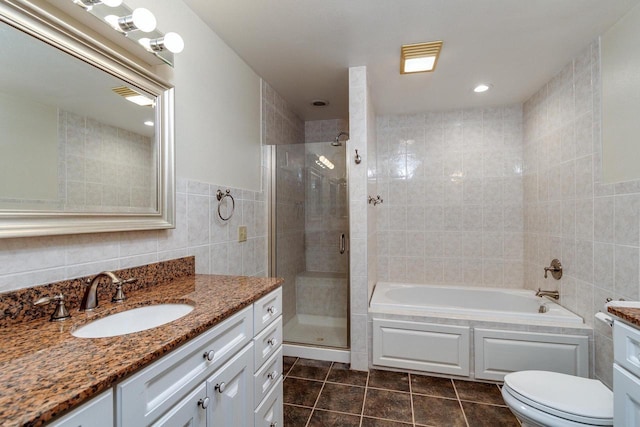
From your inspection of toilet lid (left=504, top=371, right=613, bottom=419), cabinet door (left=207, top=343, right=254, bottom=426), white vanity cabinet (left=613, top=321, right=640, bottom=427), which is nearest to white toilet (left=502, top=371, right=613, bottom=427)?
toilet lid (left=504, top=371, right=613, bottom=419)

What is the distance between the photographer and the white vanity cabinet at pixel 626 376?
1000mm

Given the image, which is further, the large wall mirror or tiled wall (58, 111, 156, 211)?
tiled wall (58, 111, 156, 211)

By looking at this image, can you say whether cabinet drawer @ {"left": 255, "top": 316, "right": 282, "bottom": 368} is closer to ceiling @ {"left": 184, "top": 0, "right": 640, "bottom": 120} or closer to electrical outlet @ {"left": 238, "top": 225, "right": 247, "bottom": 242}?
electrical outlet @ {"left": 238, "top": 225, "right": 247, "bottom": 242}

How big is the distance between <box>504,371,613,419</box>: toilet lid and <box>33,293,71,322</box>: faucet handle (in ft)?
6.29

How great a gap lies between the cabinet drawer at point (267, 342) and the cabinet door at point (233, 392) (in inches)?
2.4

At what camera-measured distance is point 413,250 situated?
132 inches

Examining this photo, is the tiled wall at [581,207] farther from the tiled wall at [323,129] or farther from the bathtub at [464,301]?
the tiled wall at [323,129]

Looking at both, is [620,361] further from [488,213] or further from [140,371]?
[488,213]

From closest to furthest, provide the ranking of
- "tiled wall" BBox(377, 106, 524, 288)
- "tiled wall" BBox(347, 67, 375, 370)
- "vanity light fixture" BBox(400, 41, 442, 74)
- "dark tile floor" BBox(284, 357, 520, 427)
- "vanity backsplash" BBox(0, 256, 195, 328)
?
"vanity backsplash" BBox(0, 256, 195, 328)
"dark tile floor" BBox(284, 357, 520, 427)
"vanity light fixture" BBox(400, 41, 442, 74)
"tiled wall" BBox(347, 67, 375, 370)
"tiled wall" BBox(377, 106, 524, 288)

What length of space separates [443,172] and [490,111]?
802 mm

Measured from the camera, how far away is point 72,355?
684mm

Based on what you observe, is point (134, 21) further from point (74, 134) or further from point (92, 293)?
point (92, 293)

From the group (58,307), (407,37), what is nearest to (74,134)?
(58,307)

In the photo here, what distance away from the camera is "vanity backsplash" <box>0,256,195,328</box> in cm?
88
